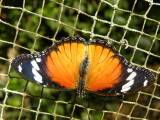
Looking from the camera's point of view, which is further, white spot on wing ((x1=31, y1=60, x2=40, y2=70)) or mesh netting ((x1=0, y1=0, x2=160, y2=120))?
mesh netting ((x1=0, y1=0, x2=160, y2=120))

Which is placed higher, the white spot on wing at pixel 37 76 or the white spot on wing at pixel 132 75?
the white spot on wing at pixel 132 75

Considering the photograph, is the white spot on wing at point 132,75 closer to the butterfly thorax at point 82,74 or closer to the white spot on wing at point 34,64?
the butterfly thorax at point 82,74

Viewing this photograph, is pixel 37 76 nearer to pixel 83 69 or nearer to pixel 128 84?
pixel 83 69

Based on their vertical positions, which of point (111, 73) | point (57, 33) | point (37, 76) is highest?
point (57, 33)

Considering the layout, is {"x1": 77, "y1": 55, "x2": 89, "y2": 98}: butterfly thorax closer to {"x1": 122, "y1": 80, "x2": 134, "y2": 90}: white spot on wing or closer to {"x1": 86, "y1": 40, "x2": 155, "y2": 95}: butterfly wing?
{"x1": 86, "y1": 40, "x2": 155, "y2": 95}: butterfly wing

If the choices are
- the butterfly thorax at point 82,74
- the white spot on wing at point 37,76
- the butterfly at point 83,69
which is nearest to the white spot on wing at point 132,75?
the butterfly at point 83,69

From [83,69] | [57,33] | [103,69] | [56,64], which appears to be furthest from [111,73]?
[57,33]

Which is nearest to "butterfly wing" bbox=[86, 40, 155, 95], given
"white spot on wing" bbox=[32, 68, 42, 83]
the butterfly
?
the butterfly
